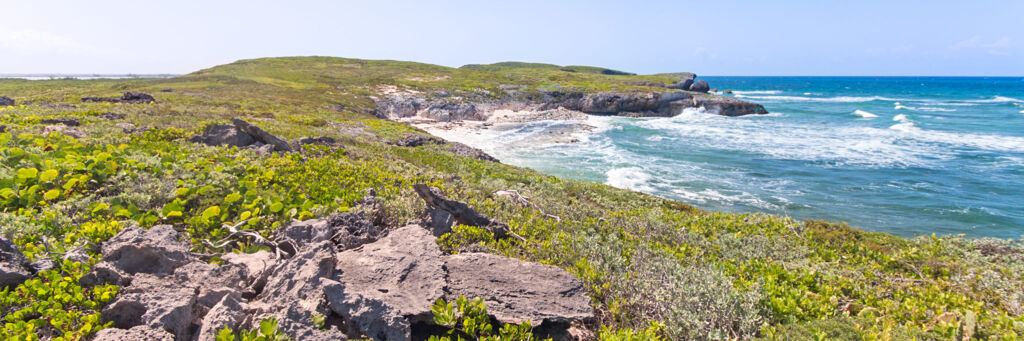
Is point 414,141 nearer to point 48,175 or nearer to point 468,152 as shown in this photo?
point 468,152

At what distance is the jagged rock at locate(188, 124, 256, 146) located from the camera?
14.2 meters

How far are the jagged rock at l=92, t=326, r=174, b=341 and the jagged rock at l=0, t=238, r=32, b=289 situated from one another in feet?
5.01

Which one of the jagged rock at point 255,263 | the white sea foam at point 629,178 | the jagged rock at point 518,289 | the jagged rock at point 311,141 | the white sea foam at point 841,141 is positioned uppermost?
the jagged rock at point 311,141

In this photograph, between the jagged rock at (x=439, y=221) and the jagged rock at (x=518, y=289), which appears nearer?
the jagged rock at (x=518, y=289)

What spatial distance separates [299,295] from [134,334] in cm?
134

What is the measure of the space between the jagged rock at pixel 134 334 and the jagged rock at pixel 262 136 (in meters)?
11.2

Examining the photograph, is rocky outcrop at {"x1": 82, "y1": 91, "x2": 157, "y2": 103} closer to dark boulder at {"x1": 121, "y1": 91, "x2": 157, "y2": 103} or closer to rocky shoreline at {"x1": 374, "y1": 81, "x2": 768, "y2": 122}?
dark boulder at {"x1": 121, "y1": 91, "x2": 157, "y2": 103}

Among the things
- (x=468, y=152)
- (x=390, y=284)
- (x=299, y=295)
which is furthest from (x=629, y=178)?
(x=299, y=295)

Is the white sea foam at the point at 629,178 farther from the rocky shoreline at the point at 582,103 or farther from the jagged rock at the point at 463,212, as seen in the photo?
the rocky shoreline at the point at 582,103

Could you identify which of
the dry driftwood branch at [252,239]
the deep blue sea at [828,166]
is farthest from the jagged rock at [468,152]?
the dry driftwood branch at [252,239]

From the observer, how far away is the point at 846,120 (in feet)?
206

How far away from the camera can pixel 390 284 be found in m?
5.00

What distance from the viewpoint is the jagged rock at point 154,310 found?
4.01 metres

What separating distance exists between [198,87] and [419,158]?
1950 inches
